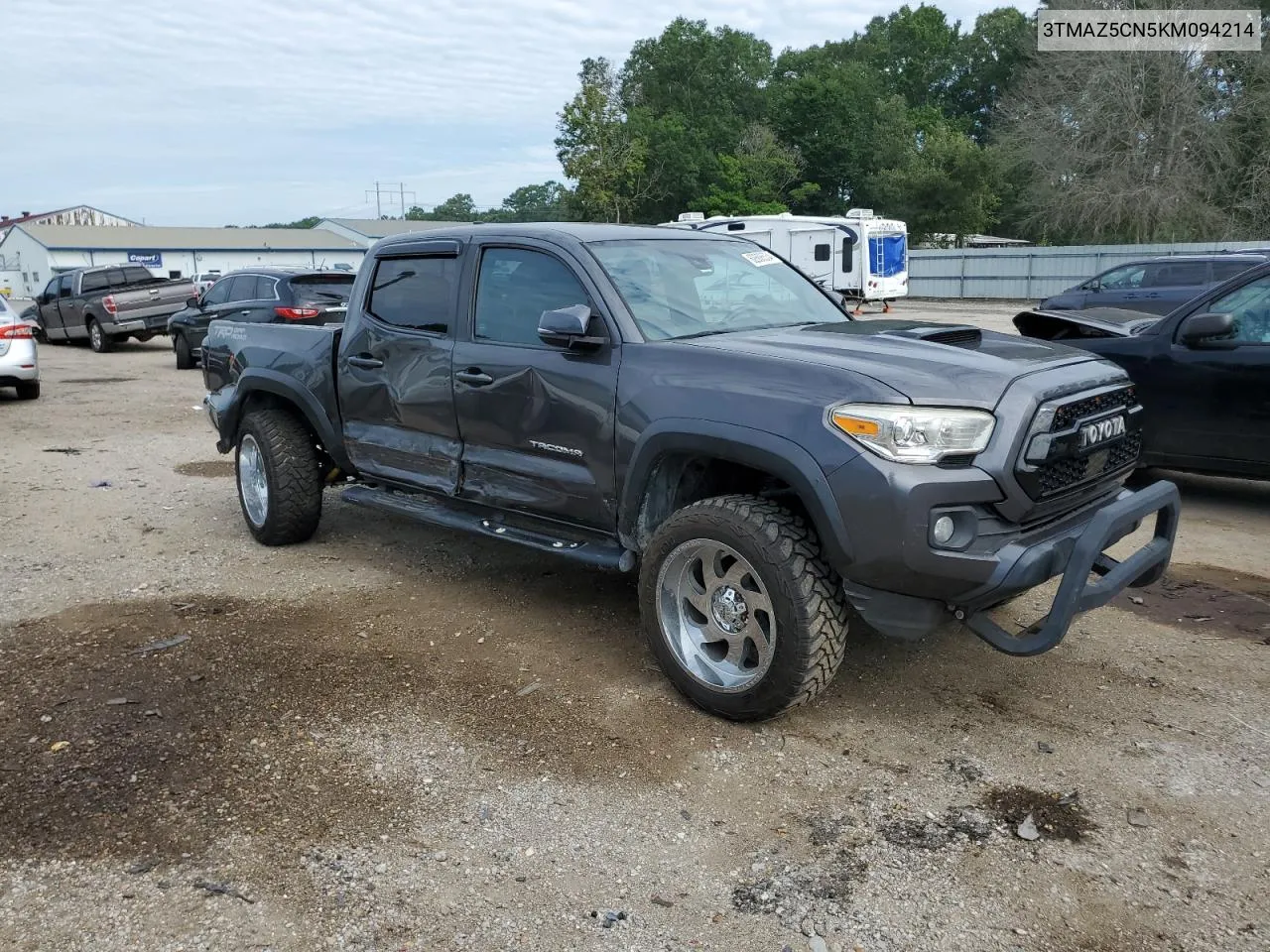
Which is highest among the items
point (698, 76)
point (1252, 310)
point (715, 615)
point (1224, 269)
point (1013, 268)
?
point (698, 76)

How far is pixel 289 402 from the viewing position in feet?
20.5

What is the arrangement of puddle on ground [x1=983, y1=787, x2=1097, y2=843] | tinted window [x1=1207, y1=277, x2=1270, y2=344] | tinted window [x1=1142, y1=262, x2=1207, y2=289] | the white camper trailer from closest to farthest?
puddle on ground [x1=983, y1=787, x2=1097, y2=843] → tinted window [x1=1207, y1=277, x2=1270, y2=344] → tinted window [x1=1142, y1=262, x2=1207, y2=289] → the white camper trailer

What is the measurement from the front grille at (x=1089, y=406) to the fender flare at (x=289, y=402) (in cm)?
375

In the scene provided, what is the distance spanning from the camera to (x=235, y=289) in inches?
612

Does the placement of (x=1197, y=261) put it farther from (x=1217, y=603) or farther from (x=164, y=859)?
(x=164, y=859)

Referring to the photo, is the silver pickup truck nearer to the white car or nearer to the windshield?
the white car

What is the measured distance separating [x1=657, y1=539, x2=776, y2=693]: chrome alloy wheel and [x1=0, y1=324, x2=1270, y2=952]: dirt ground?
0.23m

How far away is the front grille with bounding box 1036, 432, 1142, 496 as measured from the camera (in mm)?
3582

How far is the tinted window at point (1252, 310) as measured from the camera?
644 cm

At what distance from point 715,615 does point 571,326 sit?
126 centimetres

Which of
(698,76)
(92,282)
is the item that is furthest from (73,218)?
(92,282)

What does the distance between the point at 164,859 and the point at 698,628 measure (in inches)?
77.1

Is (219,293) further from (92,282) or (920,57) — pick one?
(920,57)

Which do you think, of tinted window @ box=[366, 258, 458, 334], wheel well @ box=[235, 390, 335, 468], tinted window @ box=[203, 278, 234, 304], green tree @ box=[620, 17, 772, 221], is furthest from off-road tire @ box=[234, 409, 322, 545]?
green tree @ box=[620, 17, 772, 221]
